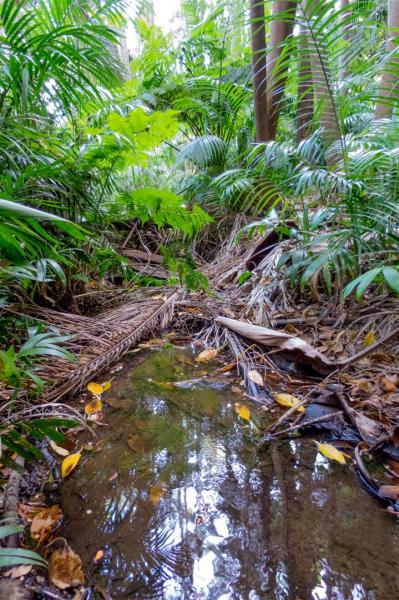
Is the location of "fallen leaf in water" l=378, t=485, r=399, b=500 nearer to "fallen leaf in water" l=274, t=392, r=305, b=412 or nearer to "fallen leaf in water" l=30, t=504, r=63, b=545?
"fallen leaf in water" l=274, t=392, r=305, b=412

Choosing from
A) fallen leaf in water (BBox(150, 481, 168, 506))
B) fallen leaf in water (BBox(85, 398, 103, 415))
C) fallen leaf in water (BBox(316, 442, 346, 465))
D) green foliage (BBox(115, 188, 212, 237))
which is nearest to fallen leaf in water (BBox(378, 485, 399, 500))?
fallen leaf in water (BBox(316, 442, 346, 465))

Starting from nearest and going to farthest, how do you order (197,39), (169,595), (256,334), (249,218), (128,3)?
(169,595)
(256,334)
(128,3)
(249,218)
(197,39)

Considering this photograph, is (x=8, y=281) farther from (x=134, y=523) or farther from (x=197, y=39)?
(x=197, y=39)

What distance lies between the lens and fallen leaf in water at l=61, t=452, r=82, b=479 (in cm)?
79

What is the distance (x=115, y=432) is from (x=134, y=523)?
31 cm

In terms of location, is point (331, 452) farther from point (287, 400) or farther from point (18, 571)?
point (18, 571)

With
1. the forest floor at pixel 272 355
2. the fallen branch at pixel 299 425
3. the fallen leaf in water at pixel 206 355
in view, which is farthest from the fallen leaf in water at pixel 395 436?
the fallen leaf in water at pixel 206 355

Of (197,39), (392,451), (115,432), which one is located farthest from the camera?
(197,39)

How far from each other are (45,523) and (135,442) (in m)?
0.29

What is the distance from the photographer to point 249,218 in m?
2.95

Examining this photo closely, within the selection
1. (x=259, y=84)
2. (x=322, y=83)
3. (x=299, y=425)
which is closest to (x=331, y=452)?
(x=299, y=425)

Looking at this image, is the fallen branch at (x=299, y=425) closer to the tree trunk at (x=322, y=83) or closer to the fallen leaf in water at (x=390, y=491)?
the fallen leaf in water at (x=390, y=491)

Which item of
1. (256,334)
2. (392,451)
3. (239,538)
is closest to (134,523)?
(239,538)

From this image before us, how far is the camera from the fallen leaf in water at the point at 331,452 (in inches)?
32.4
